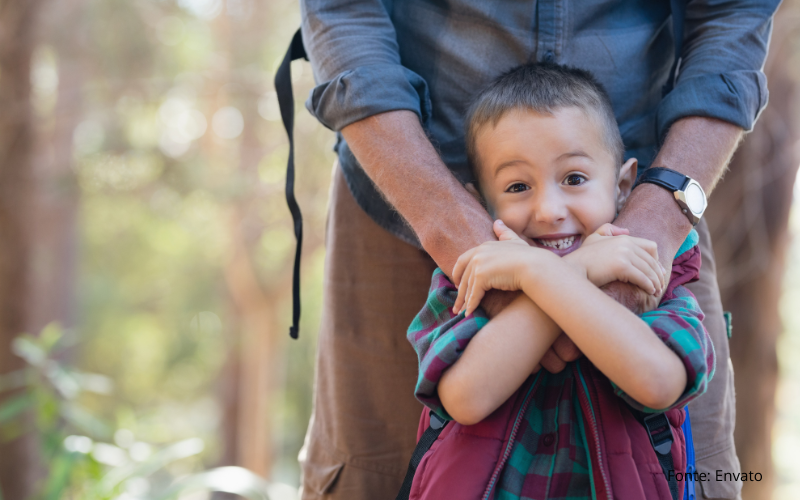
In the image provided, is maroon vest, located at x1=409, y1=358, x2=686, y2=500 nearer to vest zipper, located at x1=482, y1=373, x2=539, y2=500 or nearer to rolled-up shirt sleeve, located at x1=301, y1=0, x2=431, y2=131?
vest zipper, located at x1=482, y1=373, x2=539, y2=500

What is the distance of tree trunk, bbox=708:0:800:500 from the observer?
10.2 ft

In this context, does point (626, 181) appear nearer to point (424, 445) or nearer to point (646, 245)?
point (646, 245)

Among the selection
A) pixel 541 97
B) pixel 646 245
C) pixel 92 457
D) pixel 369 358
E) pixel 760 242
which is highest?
pixel 541 97

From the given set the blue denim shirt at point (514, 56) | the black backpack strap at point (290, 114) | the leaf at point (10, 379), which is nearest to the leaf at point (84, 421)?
the leaf at point (10, 379)

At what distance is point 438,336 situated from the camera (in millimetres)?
1104

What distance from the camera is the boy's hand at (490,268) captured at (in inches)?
41.2

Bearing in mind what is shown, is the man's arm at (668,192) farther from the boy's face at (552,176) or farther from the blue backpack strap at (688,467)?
the blue backpack strap at (688,467)

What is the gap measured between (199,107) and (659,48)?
18.8ft

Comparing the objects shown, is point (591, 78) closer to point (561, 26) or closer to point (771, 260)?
point (561, 26)

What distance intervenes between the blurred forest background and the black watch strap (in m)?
1.97

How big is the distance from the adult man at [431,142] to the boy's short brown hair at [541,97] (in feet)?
0.34

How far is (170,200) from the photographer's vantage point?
20.5ft

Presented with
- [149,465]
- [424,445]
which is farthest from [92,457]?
[424,445]

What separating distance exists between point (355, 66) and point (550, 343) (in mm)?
740
